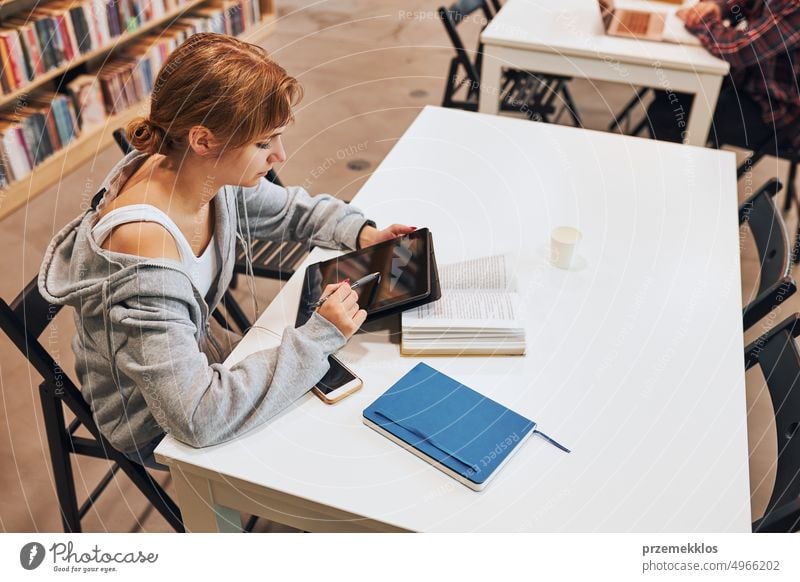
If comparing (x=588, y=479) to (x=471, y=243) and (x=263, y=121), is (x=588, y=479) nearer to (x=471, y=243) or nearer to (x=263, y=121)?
(x=471, y=243)

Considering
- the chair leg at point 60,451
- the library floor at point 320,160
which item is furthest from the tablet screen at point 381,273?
the library floor at point 320,160

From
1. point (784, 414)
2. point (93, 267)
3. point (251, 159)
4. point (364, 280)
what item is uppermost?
point (251, 159)

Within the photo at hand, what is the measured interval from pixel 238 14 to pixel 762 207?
359 cm

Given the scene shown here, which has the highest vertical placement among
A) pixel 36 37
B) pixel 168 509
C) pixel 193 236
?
pixel 193 236

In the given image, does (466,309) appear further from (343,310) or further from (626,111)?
(626,111)

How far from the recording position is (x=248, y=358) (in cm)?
121

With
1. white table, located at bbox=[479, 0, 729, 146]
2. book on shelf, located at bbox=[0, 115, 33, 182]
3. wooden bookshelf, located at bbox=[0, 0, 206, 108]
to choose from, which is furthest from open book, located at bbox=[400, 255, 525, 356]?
wooden bookshelf, located at bbox=[0, 0, 206, 108]

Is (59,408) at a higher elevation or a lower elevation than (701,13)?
lower

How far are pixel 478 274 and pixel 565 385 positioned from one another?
1.03 ft

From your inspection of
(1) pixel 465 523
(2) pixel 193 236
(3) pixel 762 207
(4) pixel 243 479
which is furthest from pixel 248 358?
(3) pixel 762 207

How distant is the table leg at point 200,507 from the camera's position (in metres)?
1.15

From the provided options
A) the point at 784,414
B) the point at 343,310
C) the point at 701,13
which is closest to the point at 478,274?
the point at 343,310

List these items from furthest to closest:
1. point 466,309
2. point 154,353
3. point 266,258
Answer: point 266,258, point 466,309, point 154,353

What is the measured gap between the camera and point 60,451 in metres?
1.48
